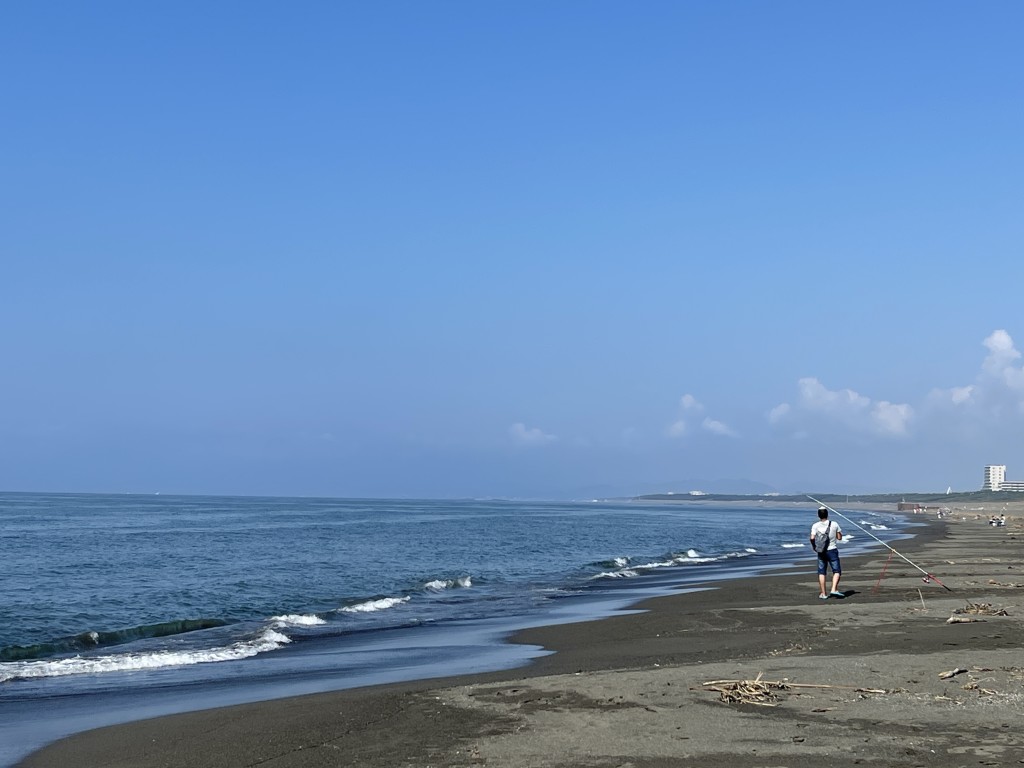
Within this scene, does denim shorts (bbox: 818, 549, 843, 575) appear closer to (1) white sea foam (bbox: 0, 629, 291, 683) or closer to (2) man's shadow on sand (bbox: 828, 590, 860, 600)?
(2) man's shadow on sand (bbox: 828, 590, 860, 600)

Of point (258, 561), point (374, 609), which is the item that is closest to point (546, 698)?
point (374, 609)

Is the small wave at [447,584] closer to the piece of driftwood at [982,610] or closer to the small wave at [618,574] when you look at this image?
the small wave at [618,574]

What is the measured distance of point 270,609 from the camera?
2520 centimetres

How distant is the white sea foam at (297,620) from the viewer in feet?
71.2

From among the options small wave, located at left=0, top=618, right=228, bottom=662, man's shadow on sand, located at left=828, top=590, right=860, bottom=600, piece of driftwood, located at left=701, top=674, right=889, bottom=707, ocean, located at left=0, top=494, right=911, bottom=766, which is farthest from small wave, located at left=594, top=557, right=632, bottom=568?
piece of driftwood, located at left=701, top=674, right=889, bottom=707

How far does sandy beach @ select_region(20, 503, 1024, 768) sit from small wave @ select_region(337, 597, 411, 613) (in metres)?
10.3

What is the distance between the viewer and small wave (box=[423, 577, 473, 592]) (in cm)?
3029

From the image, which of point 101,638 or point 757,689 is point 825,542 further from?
point 101,638

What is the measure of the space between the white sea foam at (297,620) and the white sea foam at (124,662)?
3557 millimetres

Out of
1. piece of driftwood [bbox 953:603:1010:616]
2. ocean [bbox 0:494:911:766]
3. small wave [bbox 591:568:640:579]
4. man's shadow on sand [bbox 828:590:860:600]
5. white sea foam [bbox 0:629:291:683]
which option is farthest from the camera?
small wave [bbox 591:568:640:579]

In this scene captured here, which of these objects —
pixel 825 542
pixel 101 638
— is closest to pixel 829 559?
pixel 825 542

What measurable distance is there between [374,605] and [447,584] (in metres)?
5.90

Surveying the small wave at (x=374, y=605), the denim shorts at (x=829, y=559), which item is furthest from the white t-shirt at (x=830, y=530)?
the small wave at (x=374, y=605)

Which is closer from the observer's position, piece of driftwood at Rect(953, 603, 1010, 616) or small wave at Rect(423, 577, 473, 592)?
piece of driftwood at Rect(953, 603, 1010, 616)
